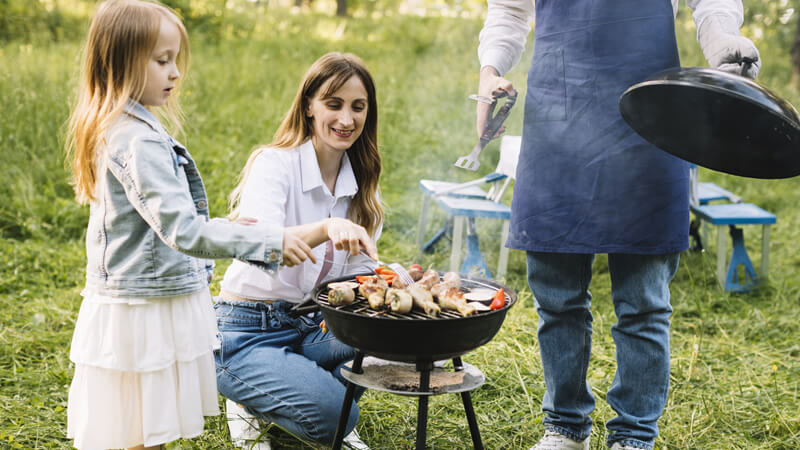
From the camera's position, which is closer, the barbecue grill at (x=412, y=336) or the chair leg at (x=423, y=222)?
the barbecue grill at (x=412, y=336)

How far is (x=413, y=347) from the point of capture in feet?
6.66

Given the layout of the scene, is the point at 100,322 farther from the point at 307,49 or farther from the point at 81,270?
the point at 307,49

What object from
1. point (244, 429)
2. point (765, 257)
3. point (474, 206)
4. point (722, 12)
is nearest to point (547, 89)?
point (722, 12)

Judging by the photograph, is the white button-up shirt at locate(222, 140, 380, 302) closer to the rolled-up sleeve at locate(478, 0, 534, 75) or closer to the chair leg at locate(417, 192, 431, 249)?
the rolled-up sleeve at locate(478, 0, 534, 75)

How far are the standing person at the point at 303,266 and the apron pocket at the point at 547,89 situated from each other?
28.1 inches

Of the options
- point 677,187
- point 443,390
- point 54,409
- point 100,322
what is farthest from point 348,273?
point 54,409

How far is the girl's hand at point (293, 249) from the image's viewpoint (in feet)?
6.60

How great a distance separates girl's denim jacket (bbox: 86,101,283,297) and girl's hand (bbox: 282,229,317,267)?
22mm

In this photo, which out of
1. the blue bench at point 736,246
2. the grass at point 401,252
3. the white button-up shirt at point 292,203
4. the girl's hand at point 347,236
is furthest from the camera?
the blue bench at point 736,246

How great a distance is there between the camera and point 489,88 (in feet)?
8.21

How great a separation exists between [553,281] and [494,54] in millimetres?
919

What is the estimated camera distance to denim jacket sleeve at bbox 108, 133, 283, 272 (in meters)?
1.98

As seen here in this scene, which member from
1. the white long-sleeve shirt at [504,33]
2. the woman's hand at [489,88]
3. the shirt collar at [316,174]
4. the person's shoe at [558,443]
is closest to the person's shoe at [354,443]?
the person's shoe at [558,443]

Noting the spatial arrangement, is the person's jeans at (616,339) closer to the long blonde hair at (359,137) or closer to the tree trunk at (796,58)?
the long blonde hair at (359,137)
